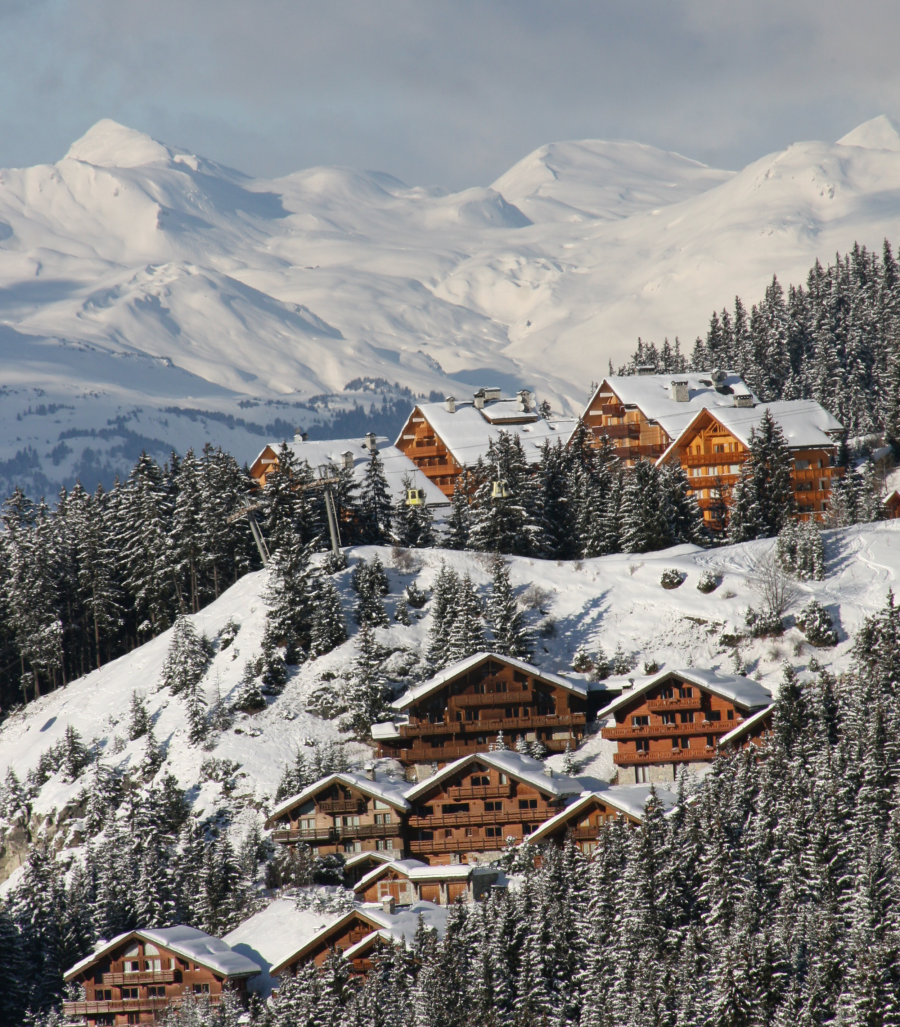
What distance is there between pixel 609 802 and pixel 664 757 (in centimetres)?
986

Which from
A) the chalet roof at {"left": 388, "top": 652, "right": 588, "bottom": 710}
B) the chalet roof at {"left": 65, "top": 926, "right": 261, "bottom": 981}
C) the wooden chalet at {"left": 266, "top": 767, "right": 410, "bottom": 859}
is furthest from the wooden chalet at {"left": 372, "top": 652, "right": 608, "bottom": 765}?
the chalet roof at {"left": 65, "top": 926, "right": 261, "bottom": 981}

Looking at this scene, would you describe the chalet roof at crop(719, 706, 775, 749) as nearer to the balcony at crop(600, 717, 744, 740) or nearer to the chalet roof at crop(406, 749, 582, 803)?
the balcony at crop(600, 717, 744, 740)

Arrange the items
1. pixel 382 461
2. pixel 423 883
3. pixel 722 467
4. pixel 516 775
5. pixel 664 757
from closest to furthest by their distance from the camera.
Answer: pixel 423 883 → pixel 516 775 → pixel 664 757 → pixel 722 467 → pixel 382 461

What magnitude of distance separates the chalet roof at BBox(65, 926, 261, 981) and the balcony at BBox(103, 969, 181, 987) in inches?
43.7

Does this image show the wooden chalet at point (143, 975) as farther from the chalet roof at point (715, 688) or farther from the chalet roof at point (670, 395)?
the chalet roof at point (670, 395)

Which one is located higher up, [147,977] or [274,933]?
[274,933]

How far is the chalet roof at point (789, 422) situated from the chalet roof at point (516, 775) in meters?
45.4

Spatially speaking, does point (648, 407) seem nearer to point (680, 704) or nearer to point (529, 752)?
point (529, 752)

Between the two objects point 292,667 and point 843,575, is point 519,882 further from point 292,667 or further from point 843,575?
point 843,575

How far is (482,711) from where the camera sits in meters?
85.2

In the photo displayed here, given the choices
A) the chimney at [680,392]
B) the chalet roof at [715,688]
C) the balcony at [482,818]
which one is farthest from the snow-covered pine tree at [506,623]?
the chimney at [680,392]

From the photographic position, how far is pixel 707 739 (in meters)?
80.4

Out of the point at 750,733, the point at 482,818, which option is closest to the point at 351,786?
the point at 482,818

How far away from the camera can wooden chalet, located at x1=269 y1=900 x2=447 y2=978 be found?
6694cm
